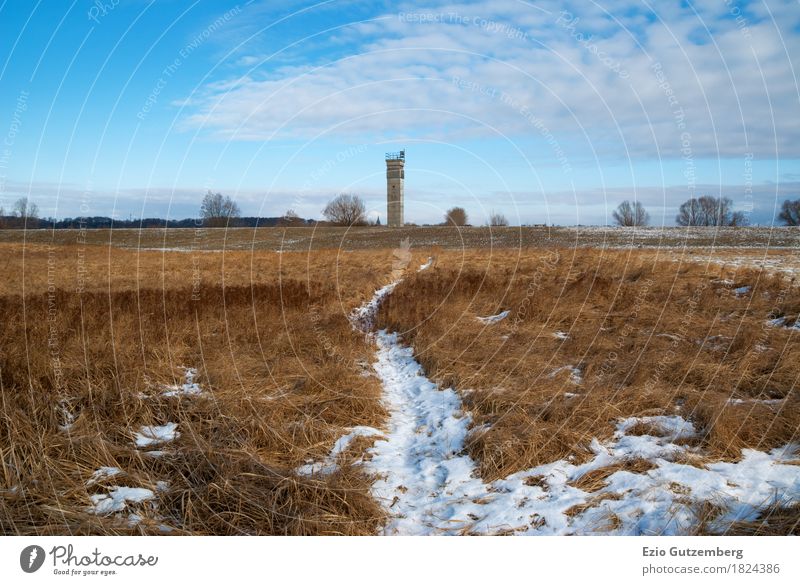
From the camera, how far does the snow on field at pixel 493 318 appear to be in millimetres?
12330

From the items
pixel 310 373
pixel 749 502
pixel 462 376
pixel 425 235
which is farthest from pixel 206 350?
pixel 425 235

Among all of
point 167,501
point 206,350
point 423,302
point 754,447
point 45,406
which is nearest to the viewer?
point 167,501

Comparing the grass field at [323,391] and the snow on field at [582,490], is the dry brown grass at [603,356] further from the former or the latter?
the snow on field at [582,490]

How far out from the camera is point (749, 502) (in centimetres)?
456

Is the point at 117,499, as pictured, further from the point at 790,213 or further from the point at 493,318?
the point at 790,213

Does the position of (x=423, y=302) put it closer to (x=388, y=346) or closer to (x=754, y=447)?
(x=388, y=346)

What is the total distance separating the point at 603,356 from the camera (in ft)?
29.1

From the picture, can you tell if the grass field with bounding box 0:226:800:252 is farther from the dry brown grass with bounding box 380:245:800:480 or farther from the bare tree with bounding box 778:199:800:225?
the dry brown grass with bounding box 380:245:800:480

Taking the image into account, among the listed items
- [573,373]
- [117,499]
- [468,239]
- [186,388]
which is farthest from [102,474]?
[468,239]
